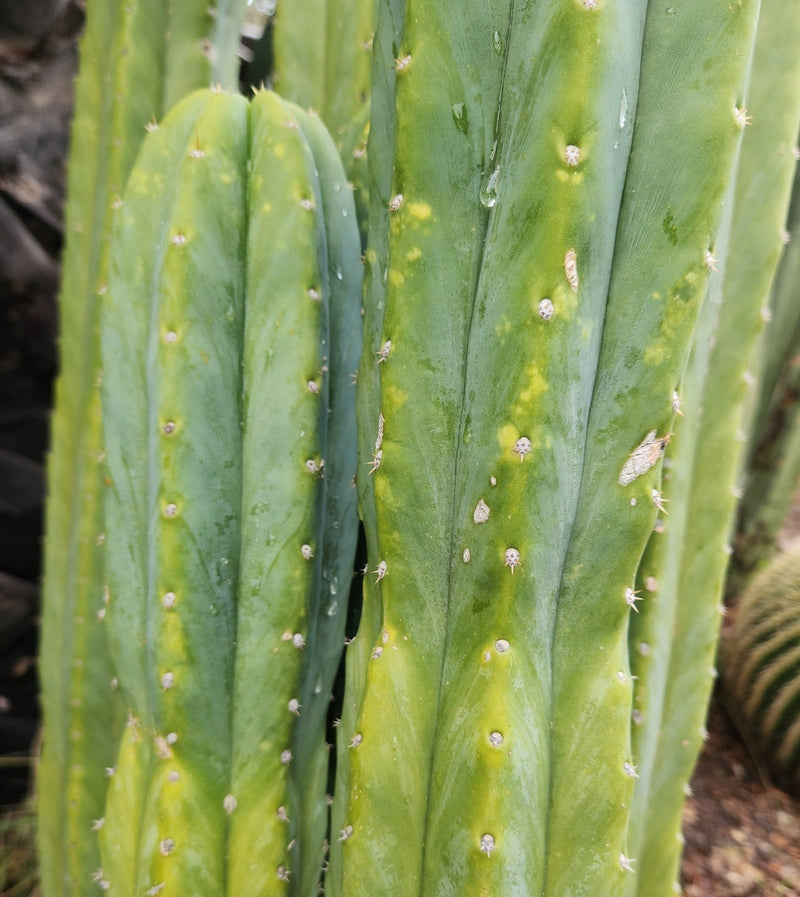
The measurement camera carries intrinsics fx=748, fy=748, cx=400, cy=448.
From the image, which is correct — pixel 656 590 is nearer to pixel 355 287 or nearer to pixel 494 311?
pixel 494 311

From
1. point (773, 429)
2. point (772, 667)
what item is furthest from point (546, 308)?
point (773, 429)

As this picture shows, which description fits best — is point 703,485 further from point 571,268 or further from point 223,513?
point 223,513

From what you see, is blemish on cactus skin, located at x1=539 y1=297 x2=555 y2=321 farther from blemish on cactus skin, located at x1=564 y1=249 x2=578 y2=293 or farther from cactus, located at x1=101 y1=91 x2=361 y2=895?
cactus, located at x1=101 y1=91 x2=361 y2=895

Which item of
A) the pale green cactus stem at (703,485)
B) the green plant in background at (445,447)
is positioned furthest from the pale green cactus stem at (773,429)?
the green plant in background at (445,447)

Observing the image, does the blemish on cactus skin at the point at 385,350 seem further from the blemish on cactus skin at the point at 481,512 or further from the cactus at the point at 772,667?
the cactus at the point at 772,667

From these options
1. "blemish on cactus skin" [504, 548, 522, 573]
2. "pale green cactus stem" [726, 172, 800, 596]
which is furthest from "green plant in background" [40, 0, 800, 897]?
"pale green cactus stem" [726, 172, 800, 596]

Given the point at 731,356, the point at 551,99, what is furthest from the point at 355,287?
the point at 731,356

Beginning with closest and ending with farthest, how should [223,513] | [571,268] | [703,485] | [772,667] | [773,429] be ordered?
[571,268], [223,513], [703,485], [772,667], [773,429]
